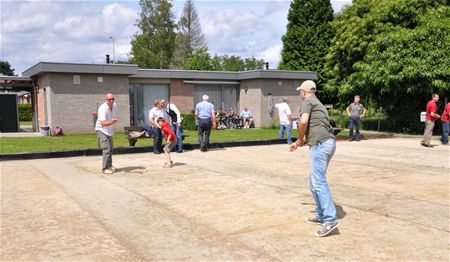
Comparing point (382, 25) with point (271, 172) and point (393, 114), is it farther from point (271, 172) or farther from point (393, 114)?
point (271, 172)

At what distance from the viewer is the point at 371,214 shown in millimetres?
6004

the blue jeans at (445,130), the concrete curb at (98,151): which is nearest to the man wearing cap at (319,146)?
the concrete curb at (98,151)

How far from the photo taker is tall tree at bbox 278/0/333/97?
114ft

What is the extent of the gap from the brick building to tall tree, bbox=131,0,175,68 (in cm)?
2333

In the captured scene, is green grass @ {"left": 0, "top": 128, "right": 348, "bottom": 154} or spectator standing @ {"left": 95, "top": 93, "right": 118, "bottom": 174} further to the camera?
green grass @ {"left": 0, "top": 128, "right": 348, "bottom": 154}

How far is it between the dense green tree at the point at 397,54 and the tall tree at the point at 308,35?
7485mm

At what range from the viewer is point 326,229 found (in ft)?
16.5

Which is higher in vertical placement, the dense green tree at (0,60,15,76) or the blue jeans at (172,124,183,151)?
the dense green tree at (0,60,15,76)

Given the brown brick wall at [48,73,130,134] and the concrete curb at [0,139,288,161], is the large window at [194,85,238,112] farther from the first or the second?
the concrete curb at [0,139,288,161]

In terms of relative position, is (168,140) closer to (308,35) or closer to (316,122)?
(316,122)

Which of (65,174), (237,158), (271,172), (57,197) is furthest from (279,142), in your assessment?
(57,197)

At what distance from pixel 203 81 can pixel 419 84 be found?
38.5 ft

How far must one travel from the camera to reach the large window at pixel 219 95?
2617 centimetres

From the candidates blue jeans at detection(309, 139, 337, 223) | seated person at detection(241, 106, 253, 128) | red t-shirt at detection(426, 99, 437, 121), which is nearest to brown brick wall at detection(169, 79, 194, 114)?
seated person at detection(241, 106, 253, 128)
